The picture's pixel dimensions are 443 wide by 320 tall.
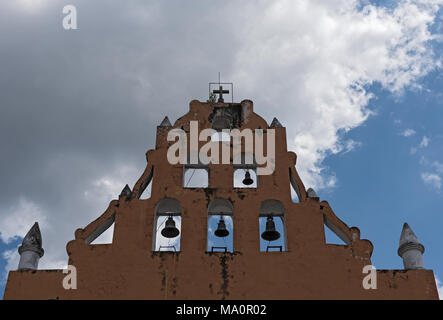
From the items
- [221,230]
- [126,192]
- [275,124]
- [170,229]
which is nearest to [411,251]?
[221,230]

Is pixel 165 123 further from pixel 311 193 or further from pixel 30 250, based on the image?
pixel 30 250

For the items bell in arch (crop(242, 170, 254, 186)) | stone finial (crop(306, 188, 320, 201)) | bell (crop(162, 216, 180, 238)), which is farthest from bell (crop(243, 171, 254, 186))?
bell (crop(162, 216, 180, 238))

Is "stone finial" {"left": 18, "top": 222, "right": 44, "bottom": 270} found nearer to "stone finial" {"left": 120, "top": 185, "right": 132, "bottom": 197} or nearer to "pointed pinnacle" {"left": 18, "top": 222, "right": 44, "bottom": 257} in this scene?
"pointed pinnacle" {"left": 18, "top": 222, "right": 44, "bottom": 257}

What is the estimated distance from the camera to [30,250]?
14297 millimetres

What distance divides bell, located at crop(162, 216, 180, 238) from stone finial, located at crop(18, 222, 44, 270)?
9.51 ft

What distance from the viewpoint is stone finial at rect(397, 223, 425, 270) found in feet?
46.3

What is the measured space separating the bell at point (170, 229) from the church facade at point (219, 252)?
0.02 metres

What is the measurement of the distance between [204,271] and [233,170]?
289 cm

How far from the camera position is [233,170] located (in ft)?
51.1

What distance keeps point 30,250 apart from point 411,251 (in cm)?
863
